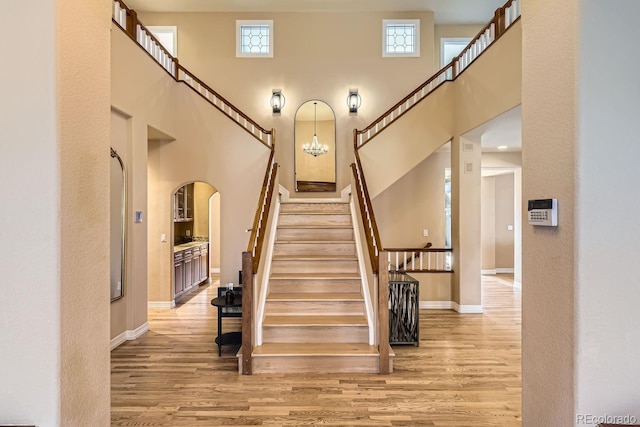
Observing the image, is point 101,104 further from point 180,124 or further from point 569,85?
point 180,124

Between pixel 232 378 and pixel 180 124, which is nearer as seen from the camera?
pixel 232 378

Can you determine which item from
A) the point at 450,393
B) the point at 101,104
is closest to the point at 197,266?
the point at 450,393

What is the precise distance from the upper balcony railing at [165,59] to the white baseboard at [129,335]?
3.57 metres

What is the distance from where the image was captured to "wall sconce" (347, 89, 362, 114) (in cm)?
733

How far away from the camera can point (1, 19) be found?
1331 mm

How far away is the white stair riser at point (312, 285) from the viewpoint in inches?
176

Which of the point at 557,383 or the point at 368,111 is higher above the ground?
the point at 368,111

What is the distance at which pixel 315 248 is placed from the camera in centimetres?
516

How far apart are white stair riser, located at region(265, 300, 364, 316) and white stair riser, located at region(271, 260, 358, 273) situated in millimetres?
663

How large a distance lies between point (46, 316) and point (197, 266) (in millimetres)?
6868

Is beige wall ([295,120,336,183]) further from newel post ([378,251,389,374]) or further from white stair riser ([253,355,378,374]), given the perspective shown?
white stair riser ([253,355,378,374])

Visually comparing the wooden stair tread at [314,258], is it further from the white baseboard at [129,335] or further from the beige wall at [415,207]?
the beige wall at [415,207]

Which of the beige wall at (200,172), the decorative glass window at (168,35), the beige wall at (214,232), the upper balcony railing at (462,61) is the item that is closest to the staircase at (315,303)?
Result: the beige wall at (200,172)

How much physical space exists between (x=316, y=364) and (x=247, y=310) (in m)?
0.89
